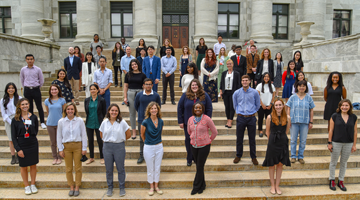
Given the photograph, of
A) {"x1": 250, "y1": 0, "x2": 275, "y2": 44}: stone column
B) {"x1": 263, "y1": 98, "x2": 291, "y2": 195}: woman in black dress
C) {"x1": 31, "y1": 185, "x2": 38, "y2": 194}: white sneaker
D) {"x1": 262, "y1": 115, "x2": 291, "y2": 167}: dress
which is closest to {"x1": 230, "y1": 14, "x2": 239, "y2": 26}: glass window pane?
{"x1": 250, "y1": 0, "x2": 275, "y2": 44}: stone column

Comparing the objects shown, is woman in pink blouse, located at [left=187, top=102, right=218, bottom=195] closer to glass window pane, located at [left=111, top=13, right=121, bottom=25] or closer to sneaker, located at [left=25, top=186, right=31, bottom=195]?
sneaker, located at [left=25, top=186, right=31, bottom=195]

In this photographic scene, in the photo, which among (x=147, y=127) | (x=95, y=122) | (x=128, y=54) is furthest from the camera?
(x=128, y=54)

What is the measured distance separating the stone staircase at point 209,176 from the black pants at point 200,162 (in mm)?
222

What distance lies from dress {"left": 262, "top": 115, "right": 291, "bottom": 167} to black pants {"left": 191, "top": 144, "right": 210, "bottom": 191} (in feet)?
4.35

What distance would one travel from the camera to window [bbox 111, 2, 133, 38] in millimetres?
20125

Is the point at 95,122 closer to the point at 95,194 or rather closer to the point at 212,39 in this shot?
the point at 95,194

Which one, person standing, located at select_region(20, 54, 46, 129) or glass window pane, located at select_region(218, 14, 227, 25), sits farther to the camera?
glass window pane, located at select_region(218, 14, 227, 25)

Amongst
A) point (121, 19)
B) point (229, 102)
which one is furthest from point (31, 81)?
point (121, 19)

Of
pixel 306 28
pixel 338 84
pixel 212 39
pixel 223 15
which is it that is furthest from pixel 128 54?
pixel 223 15

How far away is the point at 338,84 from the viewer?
6.93 meters

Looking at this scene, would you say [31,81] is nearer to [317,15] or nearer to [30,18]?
[30,18]

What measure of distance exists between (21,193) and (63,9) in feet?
58.0

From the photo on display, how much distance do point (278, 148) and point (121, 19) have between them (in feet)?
58.1

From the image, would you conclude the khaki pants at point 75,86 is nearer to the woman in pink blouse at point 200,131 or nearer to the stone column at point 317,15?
the woman in pink blouse at point 200,131
